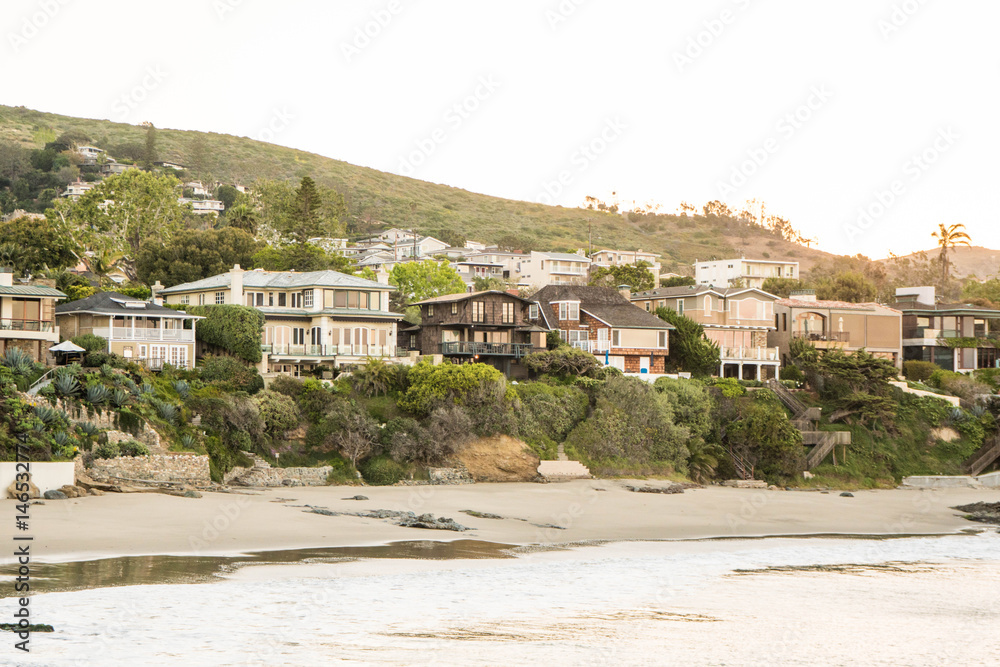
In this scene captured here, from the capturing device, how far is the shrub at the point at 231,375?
143ft

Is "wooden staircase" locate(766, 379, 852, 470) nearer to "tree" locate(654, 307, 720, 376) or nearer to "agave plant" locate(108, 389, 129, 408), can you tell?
"tree" locate(654, 307, 720, 376)

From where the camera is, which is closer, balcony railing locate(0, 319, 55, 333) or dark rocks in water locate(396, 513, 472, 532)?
dark rocks in water locate(396, 513, 472, 532)

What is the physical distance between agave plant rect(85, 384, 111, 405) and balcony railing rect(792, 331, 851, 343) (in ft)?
161

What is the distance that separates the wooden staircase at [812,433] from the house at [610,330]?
934cm

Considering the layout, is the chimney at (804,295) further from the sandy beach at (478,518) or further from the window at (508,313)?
the sandy beach at (478,518)

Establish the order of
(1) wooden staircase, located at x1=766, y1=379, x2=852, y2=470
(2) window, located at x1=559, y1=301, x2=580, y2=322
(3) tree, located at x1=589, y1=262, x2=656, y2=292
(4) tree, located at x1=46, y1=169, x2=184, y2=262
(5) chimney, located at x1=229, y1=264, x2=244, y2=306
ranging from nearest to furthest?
(1) wooden staircase, located at x1=766, y1=379, x2=852, y2=470 < (5) chimney, located at x1=229, y1=264, x2=244, y2=306 < (2) window, located at x1=559, y1=301, x2=580, y2=322 < (4) tree, located at x1=46, y1=169, x2=184, y2=262 < (3) tree, located at x1=589, y1=262, x2=656, y2=292

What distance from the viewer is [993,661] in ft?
56.3

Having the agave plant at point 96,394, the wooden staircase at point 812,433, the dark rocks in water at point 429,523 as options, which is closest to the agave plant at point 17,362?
the agave plant at point 96,394

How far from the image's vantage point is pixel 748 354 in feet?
212

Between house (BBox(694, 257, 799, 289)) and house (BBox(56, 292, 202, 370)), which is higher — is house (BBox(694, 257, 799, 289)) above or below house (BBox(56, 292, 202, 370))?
above

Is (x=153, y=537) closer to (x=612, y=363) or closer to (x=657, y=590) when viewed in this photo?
(x=657, y=590)

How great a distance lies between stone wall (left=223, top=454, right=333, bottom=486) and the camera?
37938 mm

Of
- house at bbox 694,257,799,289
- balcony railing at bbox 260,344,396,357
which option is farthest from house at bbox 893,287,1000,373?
house at bbox 694,257,799,289

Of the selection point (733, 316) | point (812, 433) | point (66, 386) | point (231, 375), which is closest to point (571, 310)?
point (733, 316)
